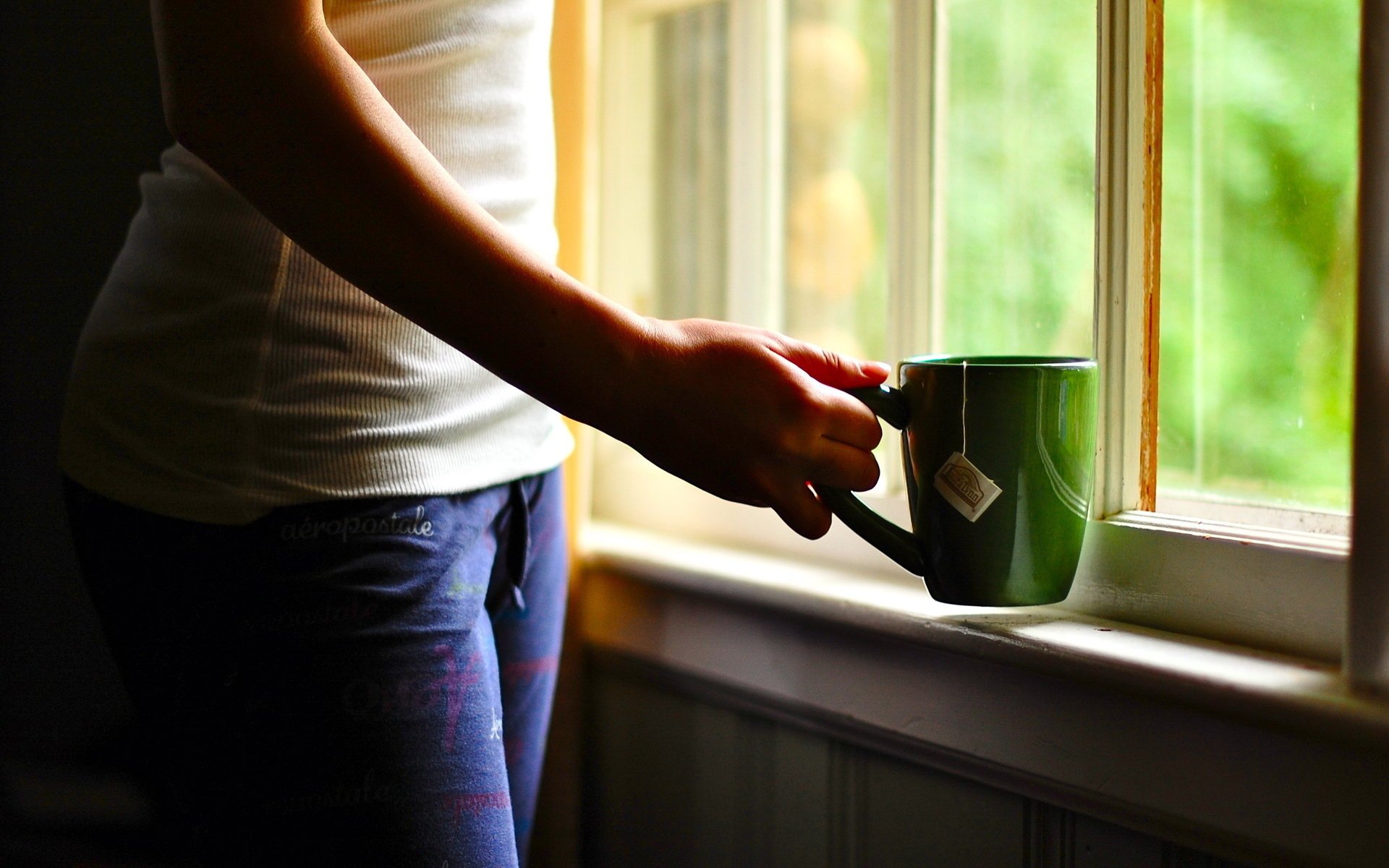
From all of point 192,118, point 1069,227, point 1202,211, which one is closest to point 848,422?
point 192,118

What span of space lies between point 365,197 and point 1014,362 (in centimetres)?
40

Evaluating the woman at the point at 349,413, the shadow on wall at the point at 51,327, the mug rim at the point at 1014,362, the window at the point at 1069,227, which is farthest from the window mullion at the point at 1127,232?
the shadow on wall at the point at 51,327

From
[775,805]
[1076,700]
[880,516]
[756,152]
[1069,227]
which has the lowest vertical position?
[775,805]

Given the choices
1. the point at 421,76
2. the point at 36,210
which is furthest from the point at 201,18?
the point at 36,210

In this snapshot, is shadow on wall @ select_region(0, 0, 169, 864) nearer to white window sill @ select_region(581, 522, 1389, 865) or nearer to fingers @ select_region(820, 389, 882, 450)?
white window sill @ select_region(581, 522, 1389, 865)

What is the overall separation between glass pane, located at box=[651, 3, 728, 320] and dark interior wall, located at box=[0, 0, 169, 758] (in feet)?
2.26

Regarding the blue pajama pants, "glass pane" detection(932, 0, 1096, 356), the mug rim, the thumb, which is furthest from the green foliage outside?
the blue pajama pants

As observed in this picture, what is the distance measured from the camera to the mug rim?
0.62 m

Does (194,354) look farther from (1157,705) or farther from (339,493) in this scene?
(1157,705)

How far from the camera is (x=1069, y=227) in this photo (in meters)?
0.96

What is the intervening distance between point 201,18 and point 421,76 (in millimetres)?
151

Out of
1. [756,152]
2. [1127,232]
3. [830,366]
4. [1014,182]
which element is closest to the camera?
[830,366]

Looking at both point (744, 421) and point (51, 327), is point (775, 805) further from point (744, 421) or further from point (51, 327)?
point (51, 327)

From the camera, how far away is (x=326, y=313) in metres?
0.60
